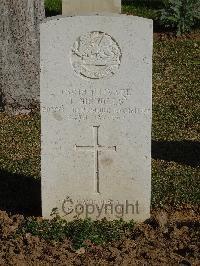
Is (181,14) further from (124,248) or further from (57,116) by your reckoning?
(124,248)

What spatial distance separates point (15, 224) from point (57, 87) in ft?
3.87

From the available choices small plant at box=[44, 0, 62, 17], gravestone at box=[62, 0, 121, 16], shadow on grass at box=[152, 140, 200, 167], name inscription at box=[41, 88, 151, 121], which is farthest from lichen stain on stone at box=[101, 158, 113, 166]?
small plant at box=[44, 0, 62, 17]

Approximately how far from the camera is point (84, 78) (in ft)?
17.4

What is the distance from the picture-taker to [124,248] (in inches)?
206

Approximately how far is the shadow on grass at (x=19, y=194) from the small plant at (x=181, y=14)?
6.42 metres

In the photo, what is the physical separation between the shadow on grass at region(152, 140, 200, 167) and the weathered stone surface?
1.94 meters

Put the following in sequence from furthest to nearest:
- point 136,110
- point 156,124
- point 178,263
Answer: point 156,124 → point 136,110 → point 178,263

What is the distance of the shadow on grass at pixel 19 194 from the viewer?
19.6 ft

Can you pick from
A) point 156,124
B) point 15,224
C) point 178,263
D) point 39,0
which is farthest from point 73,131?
point 39,0

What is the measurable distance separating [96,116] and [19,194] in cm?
134

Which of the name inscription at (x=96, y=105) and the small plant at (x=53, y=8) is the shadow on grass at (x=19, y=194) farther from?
the small plant at (x=53, y=8)

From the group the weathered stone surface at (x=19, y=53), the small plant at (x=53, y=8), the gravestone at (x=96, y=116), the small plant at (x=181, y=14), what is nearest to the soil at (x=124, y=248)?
the gravestone at (x=96, y=116)

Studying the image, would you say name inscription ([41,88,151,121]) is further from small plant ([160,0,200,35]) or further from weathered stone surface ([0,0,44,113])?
small plant ([160,0,200,35])

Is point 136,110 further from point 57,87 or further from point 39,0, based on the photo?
point 39,0
